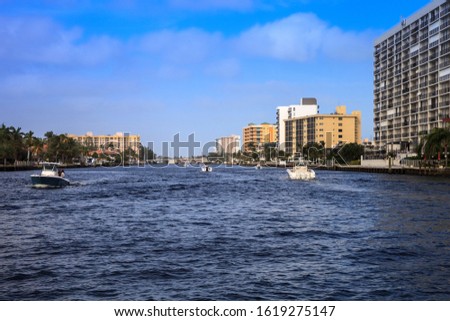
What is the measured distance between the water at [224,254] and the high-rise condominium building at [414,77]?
378 ft

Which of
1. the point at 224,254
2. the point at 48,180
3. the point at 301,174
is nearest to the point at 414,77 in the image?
the point at 301,174

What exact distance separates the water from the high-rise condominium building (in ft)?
378

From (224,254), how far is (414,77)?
156878 mm

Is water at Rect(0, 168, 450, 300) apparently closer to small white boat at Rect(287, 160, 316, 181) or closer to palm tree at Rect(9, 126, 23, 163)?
small white boat at Rect(287, 160, 316, 181)

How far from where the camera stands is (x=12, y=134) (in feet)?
639

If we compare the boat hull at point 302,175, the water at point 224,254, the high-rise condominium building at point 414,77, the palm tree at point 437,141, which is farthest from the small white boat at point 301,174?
the water at point 224,254

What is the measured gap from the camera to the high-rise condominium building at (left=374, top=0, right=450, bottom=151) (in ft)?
493

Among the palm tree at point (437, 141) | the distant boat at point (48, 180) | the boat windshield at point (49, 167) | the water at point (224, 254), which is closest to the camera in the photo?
the water at point (224, 254)

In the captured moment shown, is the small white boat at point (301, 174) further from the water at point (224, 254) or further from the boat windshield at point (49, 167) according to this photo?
the water at point (224, 254)

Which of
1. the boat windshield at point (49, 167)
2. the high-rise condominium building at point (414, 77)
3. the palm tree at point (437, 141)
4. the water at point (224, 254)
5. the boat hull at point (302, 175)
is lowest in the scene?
the water at point (224, 254)

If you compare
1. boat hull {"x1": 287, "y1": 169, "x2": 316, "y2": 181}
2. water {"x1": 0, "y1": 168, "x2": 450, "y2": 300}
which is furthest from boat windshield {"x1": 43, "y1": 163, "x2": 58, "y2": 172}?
boat hull {"x1": 287, "y1": 169, "x2": 316, "y2": 181}

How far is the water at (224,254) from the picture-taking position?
1942 centimetres

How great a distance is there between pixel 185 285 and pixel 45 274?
582 cm
